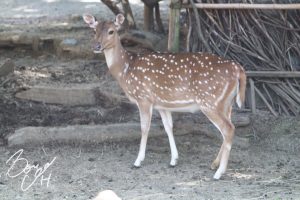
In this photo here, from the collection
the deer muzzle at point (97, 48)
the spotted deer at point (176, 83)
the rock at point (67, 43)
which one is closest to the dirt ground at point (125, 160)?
the spotted deer at point (176, 83)

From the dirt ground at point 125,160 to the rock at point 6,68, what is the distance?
0.22 ft

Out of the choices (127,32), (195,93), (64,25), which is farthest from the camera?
(64,25)

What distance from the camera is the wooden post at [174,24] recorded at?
337 inches

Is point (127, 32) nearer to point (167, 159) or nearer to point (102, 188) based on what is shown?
point (167, 159)

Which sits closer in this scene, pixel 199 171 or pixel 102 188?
pixel 102 188

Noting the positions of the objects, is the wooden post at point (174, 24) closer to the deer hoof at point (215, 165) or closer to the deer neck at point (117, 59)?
the deer neck at point (117, 59)

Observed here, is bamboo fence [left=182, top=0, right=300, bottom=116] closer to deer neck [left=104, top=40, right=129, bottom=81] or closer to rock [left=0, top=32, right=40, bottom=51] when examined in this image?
deer neck [left=104, top=40, right=129, bottom=81]

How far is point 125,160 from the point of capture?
7.72 m

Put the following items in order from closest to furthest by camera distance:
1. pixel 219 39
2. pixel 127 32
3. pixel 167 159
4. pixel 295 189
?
pixel 295 189, pixel 167 159, pixel 219 39, pixel 127 32

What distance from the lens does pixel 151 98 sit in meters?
7.52

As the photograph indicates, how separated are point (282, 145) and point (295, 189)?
4.91 feet

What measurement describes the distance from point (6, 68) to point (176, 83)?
322 cm

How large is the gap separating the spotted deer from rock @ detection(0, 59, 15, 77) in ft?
8.23

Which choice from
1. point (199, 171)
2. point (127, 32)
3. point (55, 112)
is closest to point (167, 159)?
point (199, 171)
